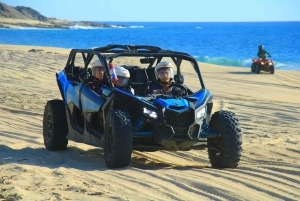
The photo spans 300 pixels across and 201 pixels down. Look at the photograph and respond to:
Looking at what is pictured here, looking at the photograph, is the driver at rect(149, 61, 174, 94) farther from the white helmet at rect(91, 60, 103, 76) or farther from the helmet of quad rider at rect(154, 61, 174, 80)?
the white helmet at rect(91, 60, 103, 76)

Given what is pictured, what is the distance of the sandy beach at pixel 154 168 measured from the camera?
258 inches

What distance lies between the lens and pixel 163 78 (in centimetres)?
891

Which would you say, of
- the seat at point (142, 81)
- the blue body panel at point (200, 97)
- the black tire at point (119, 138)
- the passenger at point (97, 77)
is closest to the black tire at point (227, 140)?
the blue body panel at point (200, 97)

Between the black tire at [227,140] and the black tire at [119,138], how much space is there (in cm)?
118

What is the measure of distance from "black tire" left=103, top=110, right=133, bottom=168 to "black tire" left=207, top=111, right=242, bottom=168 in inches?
46.4

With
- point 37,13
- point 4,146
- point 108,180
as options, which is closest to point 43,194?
point 108,180

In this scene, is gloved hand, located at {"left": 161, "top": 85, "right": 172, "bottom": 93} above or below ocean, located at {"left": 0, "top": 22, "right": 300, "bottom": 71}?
above

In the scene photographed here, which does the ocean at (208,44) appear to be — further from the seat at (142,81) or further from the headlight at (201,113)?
the headlight at (201,113)

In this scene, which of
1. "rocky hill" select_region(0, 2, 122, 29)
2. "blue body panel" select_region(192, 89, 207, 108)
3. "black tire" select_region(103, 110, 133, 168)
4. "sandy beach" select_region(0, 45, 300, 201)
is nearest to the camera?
"sandy beach" select_region(0, 45, 300, 201)

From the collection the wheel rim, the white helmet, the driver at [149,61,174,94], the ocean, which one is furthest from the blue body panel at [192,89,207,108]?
the ocean

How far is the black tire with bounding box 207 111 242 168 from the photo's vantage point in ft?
26.3

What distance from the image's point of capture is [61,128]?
31.4 feet

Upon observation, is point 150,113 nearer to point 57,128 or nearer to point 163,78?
point 163,78

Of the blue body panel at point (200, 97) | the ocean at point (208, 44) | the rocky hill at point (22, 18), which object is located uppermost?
the blue body panel at point (200, 97)
